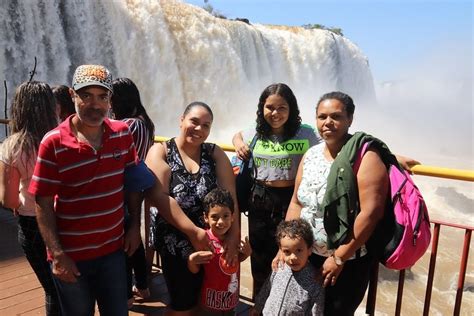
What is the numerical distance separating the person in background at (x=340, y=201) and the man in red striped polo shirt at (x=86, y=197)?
0.94 m

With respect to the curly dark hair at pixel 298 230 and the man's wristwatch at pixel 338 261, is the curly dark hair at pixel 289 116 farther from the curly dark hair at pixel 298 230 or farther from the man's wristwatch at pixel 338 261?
the man's wristwatch at pixel 338 261

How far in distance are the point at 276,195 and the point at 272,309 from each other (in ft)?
2.20

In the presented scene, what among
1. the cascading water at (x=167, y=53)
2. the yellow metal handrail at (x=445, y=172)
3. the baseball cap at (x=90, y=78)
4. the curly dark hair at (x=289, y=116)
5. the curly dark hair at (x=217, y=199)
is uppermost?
the cascading water at (x=167, y=53)

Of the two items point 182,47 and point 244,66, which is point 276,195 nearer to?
point 182,47

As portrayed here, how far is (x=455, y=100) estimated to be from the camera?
57844 millimetres

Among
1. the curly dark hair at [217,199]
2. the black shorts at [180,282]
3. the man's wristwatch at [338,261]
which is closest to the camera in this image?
the man's wristwatch at [338,261]

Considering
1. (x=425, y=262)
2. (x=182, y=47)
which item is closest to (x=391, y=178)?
(x=425, y=262)

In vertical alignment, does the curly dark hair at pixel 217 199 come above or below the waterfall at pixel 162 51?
below

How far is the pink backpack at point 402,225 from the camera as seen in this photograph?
6.32ft

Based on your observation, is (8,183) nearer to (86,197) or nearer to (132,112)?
(86,197)

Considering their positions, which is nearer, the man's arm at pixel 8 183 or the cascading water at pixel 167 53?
the man's arm at pixel 8 183

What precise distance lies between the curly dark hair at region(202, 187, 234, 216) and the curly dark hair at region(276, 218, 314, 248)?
317 mm

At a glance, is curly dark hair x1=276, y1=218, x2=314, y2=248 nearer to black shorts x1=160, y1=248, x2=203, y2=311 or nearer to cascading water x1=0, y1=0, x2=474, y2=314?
black shorts x1=160, y1=248, x2=203, y2=311

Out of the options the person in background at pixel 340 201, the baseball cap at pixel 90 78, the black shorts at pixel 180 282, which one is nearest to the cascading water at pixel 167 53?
the person in background at pixel 340 201
